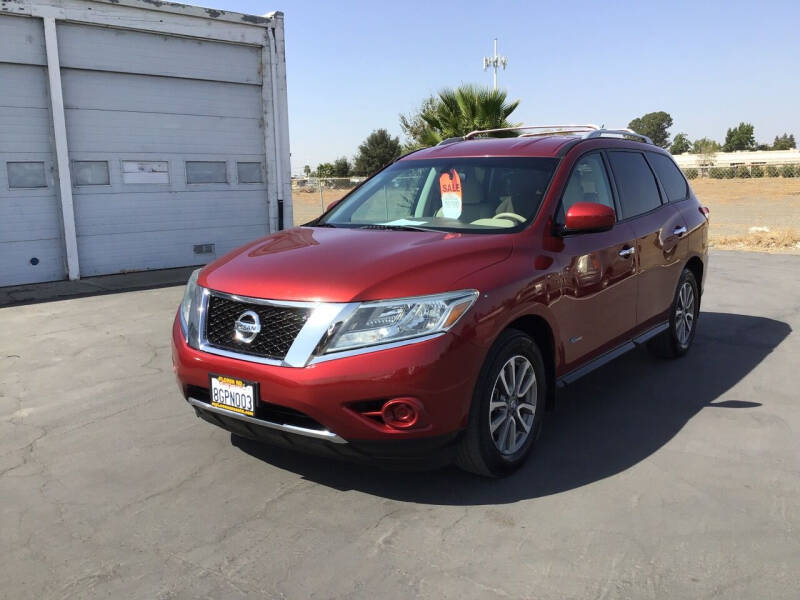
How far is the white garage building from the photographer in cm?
1031

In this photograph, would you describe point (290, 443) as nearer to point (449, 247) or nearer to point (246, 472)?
point (246, 472)

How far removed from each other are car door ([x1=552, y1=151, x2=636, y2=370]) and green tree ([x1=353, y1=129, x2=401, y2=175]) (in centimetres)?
5329

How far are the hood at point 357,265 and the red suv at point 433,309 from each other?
1 cm

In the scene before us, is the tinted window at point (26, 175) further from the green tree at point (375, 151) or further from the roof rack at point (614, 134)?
the green tree at point (375, 151)

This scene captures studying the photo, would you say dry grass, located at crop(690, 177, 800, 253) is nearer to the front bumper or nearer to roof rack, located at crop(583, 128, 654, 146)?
roof rack, located at crop(583, 128, 654, 146)

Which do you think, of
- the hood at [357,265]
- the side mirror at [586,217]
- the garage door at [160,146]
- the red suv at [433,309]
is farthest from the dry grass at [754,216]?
the hood at [357,265]

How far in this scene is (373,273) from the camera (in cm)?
335

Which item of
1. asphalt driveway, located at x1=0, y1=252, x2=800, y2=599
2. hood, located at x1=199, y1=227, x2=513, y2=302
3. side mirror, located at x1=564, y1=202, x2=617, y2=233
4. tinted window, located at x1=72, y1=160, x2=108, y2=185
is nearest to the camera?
asphalt driveway, located at x1=0, y1=252, x2=800, y2=599

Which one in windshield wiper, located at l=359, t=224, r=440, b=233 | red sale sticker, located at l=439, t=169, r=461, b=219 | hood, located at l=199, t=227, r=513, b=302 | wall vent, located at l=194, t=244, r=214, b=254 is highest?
red sale sticker, located at l=439, t=169, r=461, b=219

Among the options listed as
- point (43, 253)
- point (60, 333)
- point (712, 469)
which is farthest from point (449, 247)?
point (43, 253)

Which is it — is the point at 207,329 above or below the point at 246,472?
above

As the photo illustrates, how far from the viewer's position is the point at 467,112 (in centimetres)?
1603

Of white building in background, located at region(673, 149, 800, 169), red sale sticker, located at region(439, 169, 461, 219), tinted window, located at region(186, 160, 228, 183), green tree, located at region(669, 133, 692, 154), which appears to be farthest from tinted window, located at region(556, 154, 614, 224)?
green tree, located at region(669, 133, 692, 154)

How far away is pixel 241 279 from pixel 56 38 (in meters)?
8.84
